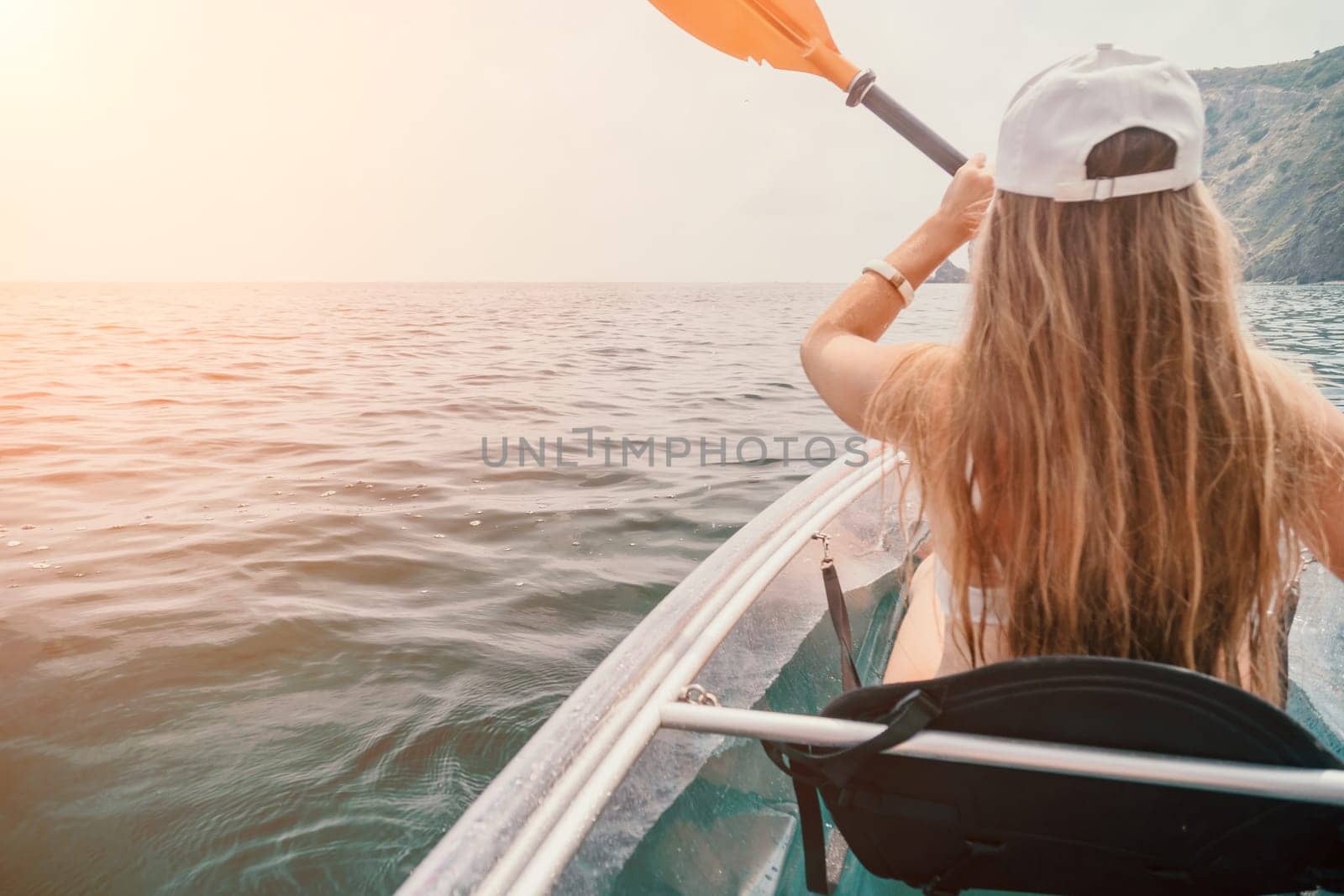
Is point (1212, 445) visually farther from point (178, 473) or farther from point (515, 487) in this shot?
point (178, 473)

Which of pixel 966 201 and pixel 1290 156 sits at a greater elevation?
pixel 1290 156

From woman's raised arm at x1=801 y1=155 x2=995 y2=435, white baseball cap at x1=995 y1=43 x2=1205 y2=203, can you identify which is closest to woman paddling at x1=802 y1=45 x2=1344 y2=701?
white baseball cap at x1=995 y1=43 x2=1205 y2=203

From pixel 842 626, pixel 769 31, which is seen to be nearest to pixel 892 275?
pixel 842 626

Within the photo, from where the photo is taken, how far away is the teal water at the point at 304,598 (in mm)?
2088

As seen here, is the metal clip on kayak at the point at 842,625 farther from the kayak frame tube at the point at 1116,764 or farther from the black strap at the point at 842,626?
the kayak frame tube at the point at 1116,764

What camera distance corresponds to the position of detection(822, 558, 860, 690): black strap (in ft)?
5.34

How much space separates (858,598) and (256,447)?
16.7ft

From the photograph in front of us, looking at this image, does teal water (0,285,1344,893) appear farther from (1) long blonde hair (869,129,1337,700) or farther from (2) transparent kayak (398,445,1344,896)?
(2) transparent kayak (398,445,1344,896)

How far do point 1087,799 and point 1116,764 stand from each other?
86 millimetres

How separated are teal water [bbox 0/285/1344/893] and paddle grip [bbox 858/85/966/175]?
1004 mm

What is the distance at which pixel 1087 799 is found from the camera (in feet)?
3.13

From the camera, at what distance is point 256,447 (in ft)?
19.7

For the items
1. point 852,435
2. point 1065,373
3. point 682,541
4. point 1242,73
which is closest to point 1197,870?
point 1065,373

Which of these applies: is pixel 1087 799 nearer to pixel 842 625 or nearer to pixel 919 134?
pixel 842 625
